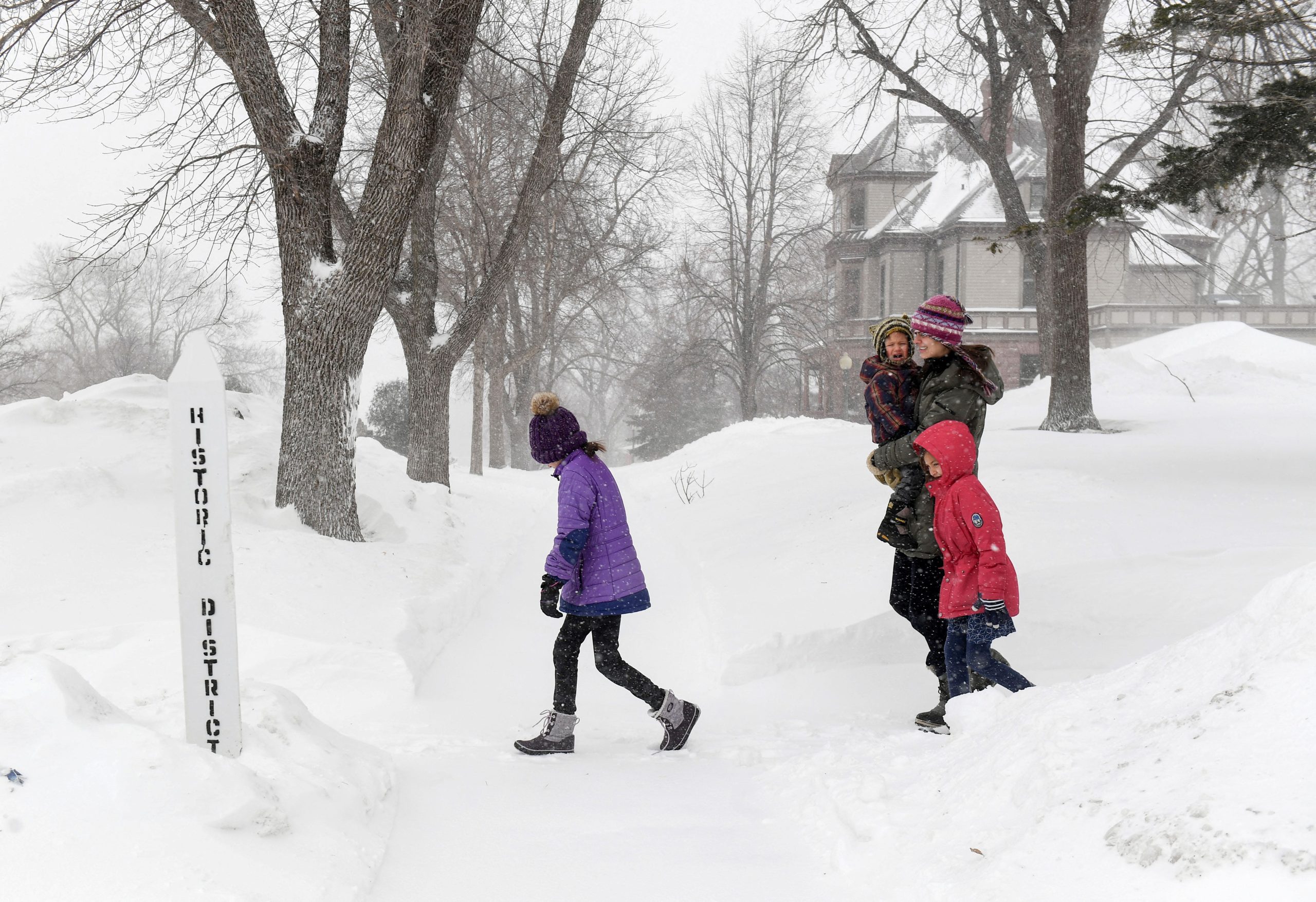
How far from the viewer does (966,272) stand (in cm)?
3903

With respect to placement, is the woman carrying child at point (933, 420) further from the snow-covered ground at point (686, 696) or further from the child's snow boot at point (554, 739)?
the child's snow boot at point (554, 739)

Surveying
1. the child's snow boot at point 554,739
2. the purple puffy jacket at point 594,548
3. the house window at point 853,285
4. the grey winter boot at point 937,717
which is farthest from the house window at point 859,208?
the child's snow boot at point 554,739

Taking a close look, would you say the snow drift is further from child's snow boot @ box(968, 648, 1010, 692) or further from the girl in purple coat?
child's snow boot @ box(968, 648, 1010, 692)

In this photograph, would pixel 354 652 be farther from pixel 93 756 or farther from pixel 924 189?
pixel 924 189

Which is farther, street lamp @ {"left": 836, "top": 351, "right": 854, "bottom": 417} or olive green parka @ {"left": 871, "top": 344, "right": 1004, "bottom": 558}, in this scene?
street lamp @ {"left": 836, "top": 351, "right": 854, "bottom": 417}

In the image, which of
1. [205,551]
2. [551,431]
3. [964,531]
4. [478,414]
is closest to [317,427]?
[551,431]

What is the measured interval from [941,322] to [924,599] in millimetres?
1437

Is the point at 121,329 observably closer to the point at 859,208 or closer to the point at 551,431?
the point at 859,208

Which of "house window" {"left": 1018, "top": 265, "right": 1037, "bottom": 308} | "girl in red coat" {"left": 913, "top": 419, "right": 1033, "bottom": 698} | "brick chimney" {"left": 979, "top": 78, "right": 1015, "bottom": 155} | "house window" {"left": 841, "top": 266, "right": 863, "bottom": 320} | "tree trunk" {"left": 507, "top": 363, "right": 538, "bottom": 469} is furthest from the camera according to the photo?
"house window" {"left": 841, "top": 266, "right": 863, "bottom": 320}

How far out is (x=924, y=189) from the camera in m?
43.2

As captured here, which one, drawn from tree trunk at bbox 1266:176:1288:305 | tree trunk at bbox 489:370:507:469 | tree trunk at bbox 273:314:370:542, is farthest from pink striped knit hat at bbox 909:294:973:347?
tree trunk at bbox 1266:176:1288:305

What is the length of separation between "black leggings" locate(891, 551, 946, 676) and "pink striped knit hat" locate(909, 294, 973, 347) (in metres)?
1.12

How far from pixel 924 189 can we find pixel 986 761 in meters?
43.2

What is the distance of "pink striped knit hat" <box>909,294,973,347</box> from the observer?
15.3 feet
